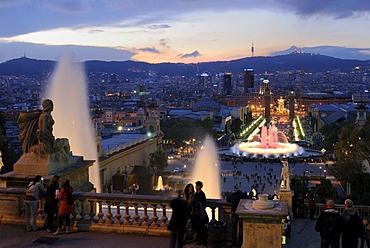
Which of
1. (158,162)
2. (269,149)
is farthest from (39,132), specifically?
(269,149)

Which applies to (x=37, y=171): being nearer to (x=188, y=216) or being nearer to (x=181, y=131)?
(x=188, y=216)

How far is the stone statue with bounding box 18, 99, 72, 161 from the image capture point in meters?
9.41

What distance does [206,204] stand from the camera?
884 cm

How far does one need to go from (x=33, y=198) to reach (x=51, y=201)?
1.02 feet

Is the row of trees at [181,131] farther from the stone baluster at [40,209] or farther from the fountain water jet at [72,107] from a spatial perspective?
the stone baluster at [40,209]

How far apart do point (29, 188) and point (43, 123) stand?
1.20 m

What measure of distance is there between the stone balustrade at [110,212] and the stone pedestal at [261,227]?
1616 mm

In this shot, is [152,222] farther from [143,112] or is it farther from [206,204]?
[143,112]

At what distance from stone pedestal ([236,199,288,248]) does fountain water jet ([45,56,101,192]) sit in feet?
72.4

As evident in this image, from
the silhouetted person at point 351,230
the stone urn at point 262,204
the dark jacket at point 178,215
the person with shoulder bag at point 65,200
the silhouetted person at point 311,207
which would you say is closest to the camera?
the stone urn at point 262,204

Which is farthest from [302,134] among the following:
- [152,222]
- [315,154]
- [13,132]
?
[152,222]

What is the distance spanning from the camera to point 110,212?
9.18 meters

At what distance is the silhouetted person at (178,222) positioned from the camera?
26.5 feet

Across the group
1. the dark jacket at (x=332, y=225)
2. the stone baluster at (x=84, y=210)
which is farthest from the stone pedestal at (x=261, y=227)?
the stone baluster at (x=84, y=210)
